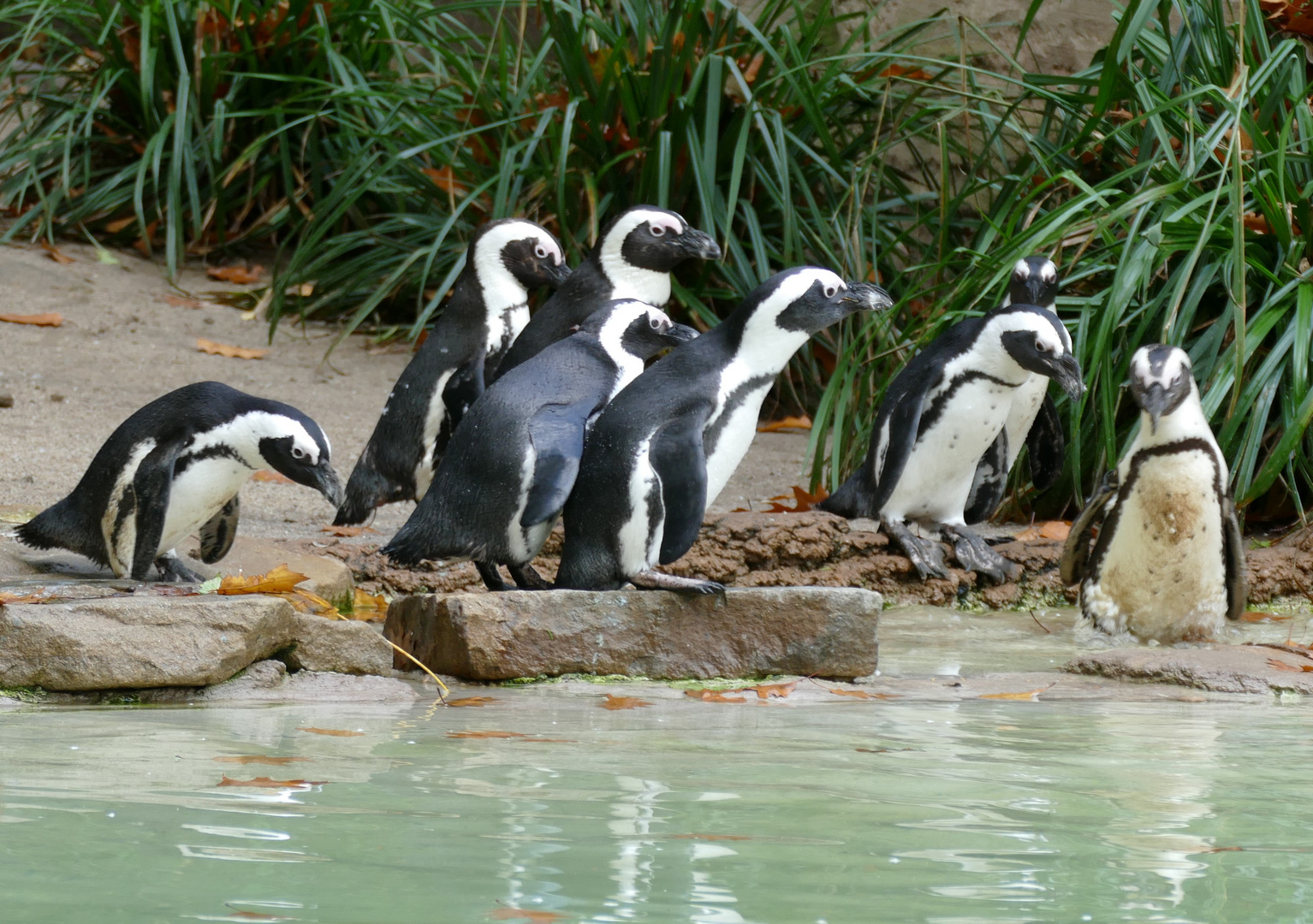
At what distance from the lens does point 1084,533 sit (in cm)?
426

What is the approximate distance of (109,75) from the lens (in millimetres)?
8078

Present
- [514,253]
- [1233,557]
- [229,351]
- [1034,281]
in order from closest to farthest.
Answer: [1233,557], [514,253], [1034,281], [229,351]

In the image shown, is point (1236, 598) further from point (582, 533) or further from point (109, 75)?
point (109, 75)

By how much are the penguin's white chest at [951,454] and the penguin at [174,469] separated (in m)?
1.76

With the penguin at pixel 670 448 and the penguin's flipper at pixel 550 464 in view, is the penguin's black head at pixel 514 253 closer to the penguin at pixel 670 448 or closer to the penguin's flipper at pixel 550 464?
the penguin at pixel 670 448

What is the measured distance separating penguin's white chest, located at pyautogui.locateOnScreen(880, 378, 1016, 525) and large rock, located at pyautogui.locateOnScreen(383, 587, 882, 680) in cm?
131

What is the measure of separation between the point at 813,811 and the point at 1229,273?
3591 mm

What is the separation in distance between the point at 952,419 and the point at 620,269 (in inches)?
41.5

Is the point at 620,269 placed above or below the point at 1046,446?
above

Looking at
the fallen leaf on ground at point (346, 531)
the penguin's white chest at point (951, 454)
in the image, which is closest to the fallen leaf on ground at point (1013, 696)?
the penguin's white chest at point (951, 454)

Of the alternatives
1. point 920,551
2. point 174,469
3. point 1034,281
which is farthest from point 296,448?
point 1034,281

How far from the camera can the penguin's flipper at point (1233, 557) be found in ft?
13.1

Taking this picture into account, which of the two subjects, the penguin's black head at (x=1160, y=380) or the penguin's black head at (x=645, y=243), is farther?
the penguin's black head at (x=645, y=243)

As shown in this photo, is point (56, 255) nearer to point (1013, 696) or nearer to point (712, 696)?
point (712, 696)
